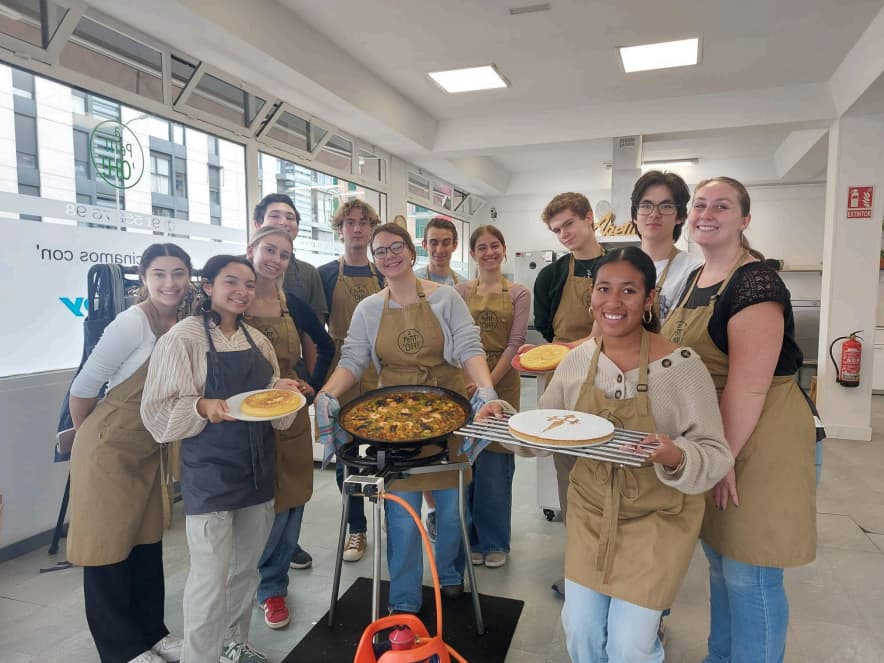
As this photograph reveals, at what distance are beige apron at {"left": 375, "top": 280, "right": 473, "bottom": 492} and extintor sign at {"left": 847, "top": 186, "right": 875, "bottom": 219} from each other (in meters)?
4.95

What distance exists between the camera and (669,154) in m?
7.88

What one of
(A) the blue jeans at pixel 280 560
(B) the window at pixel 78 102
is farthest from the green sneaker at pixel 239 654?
(B) the window at pixel 78 102

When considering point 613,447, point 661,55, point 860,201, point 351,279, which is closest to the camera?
point 613,447

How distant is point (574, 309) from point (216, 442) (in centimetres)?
163

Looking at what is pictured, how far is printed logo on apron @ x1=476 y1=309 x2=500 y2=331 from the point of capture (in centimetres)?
290

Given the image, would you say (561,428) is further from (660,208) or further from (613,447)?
(660,208)

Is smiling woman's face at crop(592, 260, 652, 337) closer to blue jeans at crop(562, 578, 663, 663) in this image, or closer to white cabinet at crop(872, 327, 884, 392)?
blue jeans at crop(562, 578, 663, 663)

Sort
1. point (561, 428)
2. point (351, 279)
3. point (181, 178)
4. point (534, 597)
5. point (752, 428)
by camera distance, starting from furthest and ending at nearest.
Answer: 1. point (181, 178)
2. point (351, 279)
3. point (534, 597)
4. point (752, 428)
5. point (561, 428)

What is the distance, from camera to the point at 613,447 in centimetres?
122

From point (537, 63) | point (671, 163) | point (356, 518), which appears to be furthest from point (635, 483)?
point (671, 163)

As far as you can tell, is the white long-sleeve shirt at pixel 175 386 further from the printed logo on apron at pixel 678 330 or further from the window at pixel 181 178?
the window at pixel 181 178

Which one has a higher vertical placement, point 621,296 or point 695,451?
point 621,296

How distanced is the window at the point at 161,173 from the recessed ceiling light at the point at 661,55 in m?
3.63

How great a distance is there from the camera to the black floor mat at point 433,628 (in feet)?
6.67
